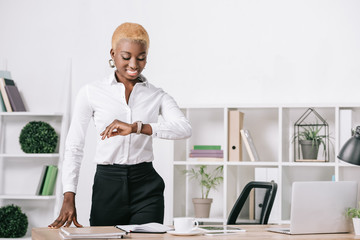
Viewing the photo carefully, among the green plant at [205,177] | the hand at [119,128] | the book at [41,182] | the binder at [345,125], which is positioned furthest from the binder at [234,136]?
the hand at [119,128]

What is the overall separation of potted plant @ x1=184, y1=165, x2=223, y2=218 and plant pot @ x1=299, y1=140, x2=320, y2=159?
66cm

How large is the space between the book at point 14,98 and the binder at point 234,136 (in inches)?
72.2

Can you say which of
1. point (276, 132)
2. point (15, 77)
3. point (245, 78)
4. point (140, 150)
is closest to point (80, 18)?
point (15, 77)

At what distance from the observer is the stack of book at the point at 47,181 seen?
4.88 metres

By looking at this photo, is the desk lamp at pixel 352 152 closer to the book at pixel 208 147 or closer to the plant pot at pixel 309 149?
the plant pot at pixel 309 149

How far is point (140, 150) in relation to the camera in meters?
2.72

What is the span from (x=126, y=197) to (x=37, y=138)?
2442mm

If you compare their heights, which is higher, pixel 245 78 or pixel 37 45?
pixel 37 45

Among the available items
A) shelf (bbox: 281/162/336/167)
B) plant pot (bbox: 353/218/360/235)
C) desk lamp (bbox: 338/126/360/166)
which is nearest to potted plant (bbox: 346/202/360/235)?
plant pot (bbox: 353/218/360/235)

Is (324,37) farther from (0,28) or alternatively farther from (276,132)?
(0,28)

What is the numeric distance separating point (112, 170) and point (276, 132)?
229cm

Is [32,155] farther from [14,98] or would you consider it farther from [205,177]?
[205,177]

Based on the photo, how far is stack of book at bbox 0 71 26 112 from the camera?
4.92 metres

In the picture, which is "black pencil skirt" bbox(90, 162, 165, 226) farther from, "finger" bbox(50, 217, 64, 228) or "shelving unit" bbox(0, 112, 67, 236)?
"shelving unit" bbox(0, 112, 67, 236)
